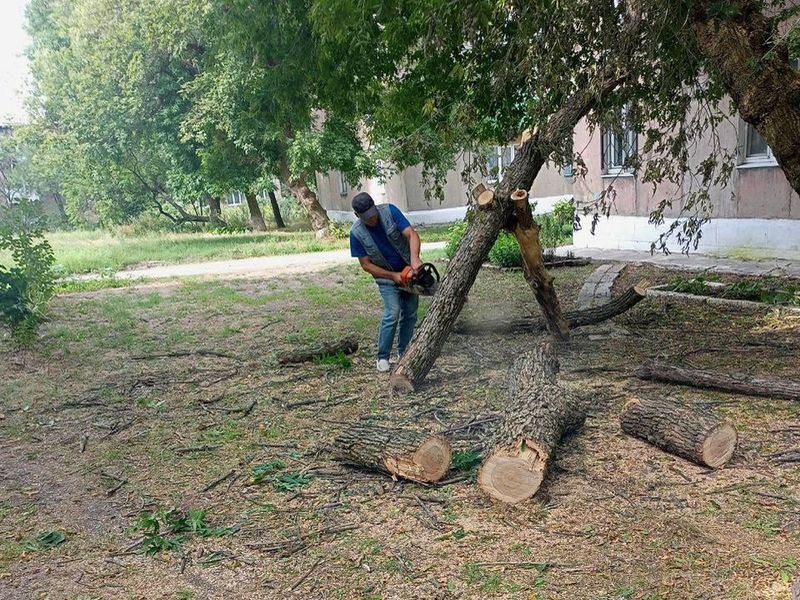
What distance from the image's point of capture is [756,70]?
4.84 metres

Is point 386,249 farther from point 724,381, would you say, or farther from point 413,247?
point 724,381

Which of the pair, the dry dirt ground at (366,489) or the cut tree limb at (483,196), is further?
the cut tree limb at (483,196)

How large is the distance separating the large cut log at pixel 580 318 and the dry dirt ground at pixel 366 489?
19 centimetres

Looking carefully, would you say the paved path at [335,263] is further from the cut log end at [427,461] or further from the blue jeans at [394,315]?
the cut log end at [427,461]

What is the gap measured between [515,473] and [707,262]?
9.13 m

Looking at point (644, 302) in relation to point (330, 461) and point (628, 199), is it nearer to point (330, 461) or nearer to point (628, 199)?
point (330, 461)

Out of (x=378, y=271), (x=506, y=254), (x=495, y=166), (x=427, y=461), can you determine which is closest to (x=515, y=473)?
(x=427, y=461)

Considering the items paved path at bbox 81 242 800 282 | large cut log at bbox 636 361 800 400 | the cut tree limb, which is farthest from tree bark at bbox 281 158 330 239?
large cut log at bbox 636 361 800 400

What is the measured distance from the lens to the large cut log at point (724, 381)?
4734 mm

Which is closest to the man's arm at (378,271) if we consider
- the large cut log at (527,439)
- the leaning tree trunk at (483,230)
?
the leaning tree trunk at (483,230)

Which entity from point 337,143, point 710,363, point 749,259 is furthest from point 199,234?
point 710,363

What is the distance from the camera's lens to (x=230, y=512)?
12.3 ft

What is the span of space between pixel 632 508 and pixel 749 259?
9.20m

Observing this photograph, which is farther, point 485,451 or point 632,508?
point 485,451
